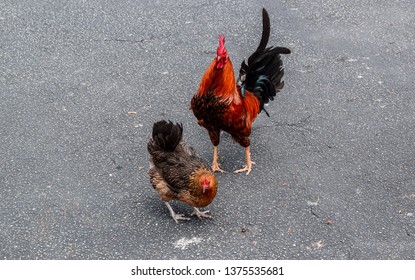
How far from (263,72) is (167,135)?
48.3 inches

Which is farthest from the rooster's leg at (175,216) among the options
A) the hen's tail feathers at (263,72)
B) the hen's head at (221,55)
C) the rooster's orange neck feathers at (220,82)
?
the hen's tail feathers at (263,72)

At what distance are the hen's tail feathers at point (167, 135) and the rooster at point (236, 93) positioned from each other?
1.35 feet

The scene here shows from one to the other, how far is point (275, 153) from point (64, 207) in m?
1.97

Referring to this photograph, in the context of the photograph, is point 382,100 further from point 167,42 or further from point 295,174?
point 167,42

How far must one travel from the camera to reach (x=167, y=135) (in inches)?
194

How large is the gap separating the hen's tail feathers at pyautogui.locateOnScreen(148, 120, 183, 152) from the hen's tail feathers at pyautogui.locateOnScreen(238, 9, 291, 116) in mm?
964

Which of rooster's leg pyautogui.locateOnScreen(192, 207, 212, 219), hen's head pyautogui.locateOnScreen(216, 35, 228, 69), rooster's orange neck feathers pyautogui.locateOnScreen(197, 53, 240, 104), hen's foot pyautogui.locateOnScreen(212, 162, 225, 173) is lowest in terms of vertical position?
rooster's leg pyautogui.locateOnScreen(192, 207, 212, 219)

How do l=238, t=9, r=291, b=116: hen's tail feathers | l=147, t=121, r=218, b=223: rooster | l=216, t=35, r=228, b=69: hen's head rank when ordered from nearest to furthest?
1. l=147, t=121, r=218, b=223: rooster
2. l=216, t=35, r=228, b=69: hen's head
3. l=238, t=9, r=291, b=116: hen's tail feathers

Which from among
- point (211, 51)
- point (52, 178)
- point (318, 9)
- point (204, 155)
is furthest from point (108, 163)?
A: point (318, 9)

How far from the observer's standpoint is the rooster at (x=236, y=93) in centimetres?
511

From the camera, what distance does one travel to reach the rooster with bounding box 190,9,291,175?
511cm

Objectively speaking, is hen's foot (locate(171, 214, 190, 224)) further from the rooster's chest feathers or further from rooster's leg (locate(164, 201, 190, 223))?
the rooster's chest feathers

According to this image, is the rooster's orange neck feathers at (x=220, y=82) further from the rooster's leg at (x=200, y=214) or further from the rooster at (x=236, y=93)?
the rooster's leg at (x=200, y=214)

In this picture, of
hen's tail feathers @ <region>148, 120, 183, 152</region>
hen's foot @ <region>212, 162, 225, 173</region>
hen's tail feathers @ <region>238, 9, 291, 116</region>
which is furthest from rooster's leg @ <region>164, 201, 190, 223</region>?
hen's tail feathers @ <region>238, 9, 291, 116</region>
